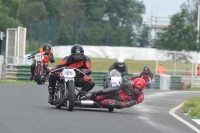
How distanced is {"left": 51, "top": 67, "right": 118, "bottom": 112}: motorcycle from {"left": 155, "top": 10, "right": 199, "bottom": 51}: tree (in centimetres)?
4567

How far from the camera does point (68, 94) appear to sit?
50.2ft

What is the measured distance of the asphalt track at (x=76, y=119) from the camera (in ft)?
39.0

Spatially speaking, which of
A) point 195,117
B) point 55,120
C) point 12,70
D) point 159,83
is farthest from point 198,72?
point 55,120

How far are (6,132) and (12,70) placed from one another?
77.2 ft

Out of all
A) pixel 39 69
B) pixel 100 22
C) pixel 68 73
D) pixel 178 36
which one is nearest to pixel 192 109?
pixel 68 73

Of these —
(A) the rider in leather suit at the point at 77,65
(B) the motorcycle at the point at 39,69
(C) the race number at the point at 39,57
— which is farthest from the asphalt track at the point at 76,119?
(C) the race number at the point at 39,57

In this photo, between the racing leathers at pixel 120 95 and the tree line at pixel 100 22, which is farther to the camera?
the tree line at pixel 100 22

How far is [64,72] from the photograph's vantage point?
15492 millimetres

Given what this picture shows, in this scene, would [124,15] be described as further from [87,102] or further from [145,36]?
[87,102]

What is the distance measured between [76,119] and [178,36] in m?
49.4

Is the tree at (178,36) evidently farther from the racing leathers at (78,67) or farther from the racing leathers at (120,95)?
the racing leathers at (120,95)

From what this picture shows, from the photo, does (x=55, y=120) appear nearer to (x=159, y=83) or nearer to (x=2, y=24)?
(x=159, y=83)

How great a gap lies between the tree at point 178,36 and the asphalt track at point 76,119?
42993 mm

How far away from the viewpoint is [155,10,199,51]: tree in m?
61.3
